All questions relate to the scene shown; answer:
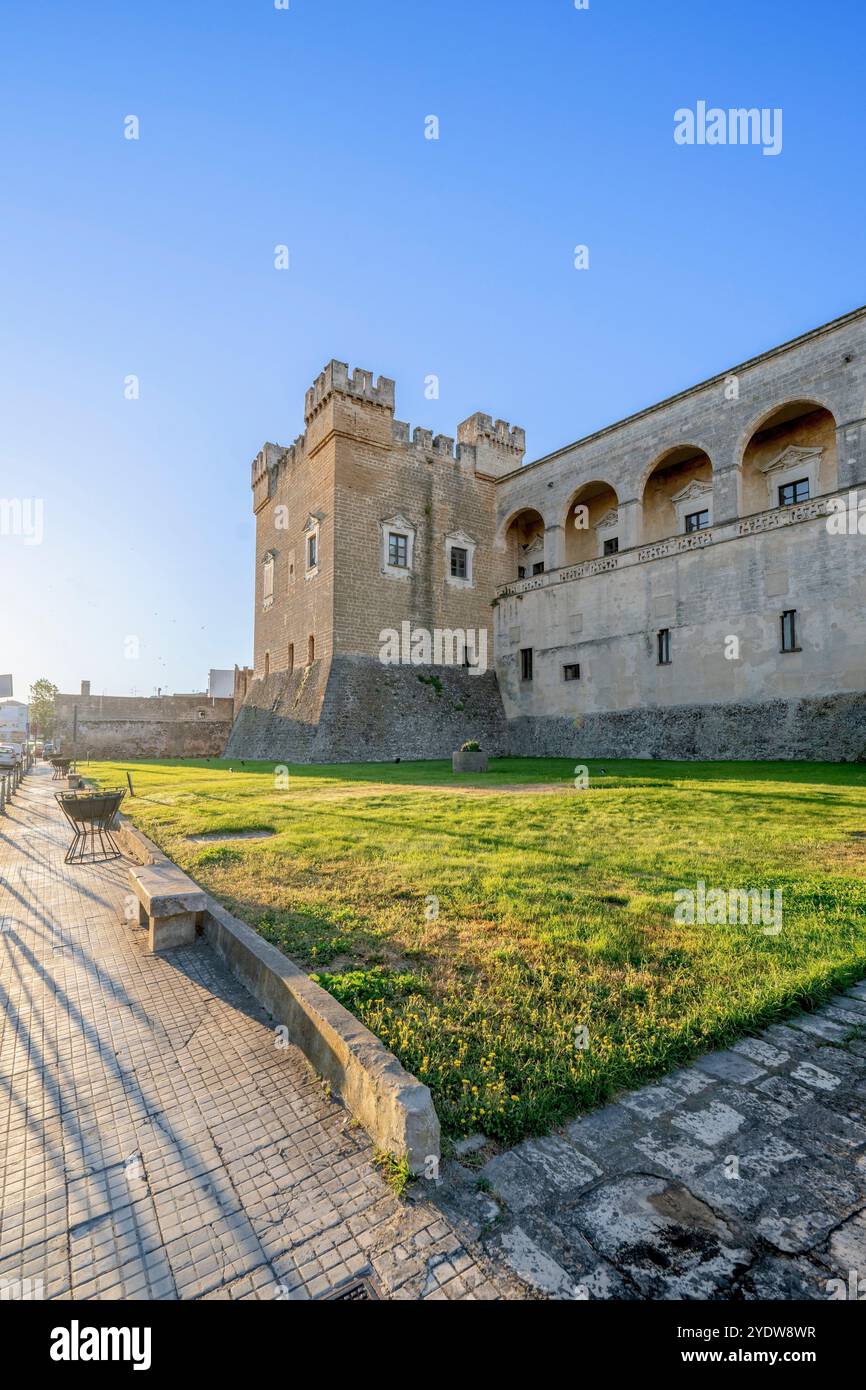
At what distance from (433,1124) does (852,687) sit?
60.3ft

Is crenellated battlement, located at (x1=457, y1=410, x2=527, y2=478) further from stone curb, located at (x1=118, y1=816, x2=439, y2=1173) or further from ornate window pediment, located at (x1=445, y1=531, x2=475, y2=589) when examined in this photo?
stone curb, located at (x1=118, y1=816, x2=439, y2=1173)

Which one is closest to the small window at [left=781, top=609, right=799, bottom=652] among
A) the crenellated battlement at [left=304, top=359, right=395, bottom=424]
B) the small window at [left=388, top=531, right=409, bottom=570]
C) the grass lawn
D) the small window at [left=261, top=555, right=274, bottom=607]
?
the grass lawn

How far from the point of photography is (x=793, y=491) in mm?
20562

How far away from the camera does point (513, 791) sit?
42.7 feet

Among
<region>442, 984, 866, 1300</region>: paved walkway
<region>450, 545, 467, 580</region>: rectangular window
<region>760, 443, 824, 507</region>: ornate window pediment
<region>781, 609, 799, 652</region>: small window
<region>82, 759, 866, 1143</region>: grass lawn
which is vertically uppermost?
<region>760, 443, 824, 507</region>: ornate window pediment

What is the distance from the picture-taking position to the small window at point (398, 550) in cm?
2570

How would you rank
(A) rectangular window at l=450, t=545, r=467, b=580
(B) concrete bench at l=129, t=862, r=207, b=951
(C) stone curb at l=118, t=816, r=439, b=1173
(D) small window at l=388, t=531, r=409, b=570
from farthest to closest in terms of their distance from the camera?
(A) rectangular window at l=450, t=545, r=467, b=580 → (D) small window at l=388, t=531, r=409, b=570 → (B) concrete bench at l=129, t=862, r=207, b=951 → (C) stone curb at l=118, t=816, r=439, b=1173

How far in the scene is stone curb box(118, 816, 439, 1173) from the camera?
226 cm

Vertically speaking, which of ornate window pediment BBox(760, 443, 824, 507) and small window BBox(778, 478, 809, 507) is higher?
ornate window pediment BBox(760, 443, 824, 507)

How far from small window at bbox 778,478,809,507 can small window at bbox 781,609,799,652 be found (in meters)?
4.56

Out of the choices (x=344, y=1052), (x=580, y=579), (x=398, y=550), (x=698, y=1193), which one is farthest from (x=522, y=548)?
(x=698, y=1193)

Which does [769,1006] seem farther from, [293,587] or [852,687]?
[293,587]

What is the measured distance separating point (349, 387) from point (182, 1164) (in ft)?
87.4

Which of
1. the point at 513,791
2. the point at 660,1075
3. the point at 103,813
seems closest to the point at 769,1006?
the point at 660,1075
